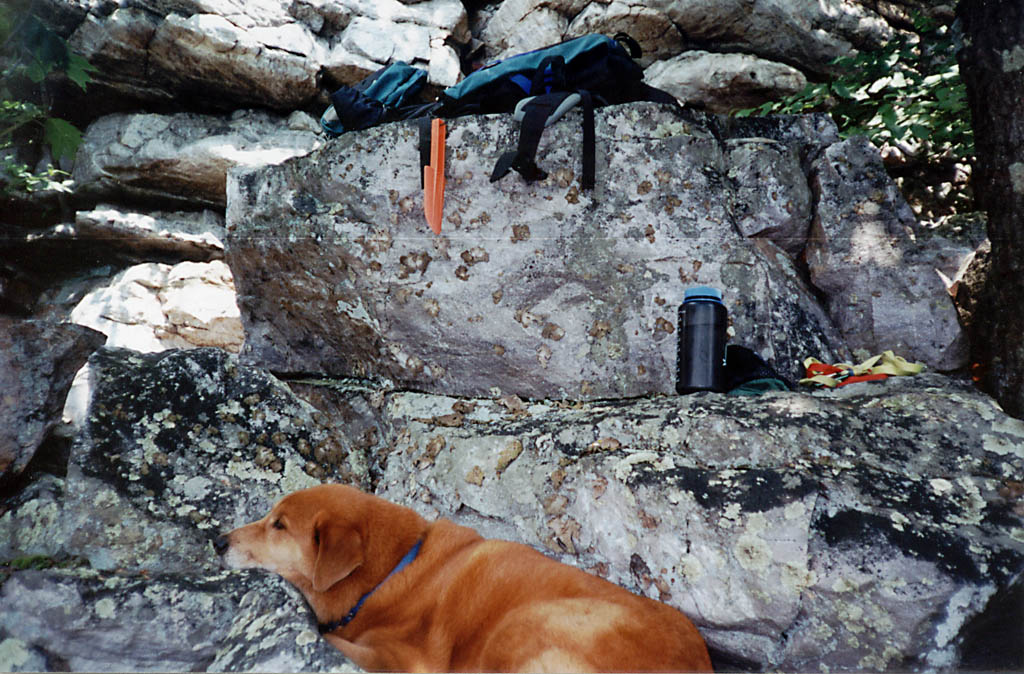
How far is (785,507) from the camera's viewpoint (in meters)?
2.10

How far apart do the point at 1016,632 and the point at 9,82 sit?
15.3 feet

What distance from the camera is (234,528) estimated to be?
8.10 ft

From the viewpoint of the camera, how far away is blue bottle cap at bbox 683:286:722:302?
287 centimetres

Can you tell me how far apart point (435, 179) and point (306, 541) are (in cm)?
188

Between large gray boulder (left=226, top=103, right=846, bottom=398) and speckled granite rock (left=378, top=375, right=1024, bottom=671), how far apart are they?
18.4 inches

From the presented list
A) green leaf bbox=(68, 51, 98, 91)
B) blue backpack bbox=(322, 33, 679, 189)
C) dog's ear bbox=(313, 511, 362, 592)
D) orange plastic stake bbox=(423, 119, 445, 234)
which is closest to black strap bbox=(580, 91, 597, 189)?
blue backpack bbox=(322, 33, 679, 189)

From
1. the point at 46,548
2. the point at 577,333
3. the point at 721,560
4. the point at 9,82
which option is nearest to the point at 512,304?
the point at 577,333

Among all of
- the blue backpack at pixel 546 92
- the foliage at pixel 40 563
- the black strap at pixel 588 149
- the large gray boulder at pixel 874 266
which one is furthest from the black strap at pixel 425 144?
the foliage at pixel 40 563

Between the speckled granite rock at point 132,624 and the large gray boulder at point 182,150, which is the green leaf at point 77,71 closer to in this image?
the large gray boulder at point 182,150

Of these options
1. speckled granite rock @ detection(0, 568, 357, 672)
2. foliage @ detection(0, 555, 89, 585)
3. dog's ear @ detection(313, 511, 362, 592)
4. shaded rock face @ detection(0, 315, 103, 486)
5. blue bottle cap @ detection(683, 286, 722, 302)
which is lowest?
speckled granite rock @ detection(0, 568, 357, 672)

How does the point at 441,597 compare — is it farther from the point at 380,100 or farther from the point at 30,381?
the point at 380,100

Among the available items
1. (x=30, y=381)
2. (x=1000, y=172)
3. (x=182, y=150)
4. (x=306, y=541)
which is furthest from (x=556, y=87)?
(x=182, y=150)

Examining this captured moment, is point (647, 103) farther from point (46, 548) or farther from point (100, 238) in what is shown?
point (46, 548)

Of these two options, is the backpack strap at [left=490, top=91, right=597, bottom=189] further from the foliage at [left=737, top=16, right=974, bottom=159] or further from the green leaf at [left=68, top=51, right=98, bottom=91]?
the green leaf at [left=68, top=51, right=98, bottom=91]
